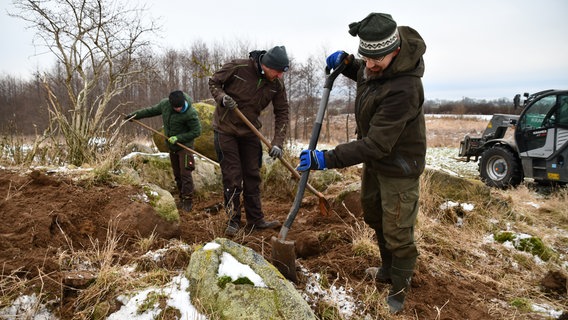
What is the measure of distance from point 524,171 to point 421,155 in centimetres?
718

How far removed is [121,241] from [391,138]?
95.7 inches

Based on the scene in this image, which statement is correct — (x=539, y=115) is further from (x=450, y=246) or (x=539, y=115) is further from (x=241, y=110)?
(x=241, y=110)

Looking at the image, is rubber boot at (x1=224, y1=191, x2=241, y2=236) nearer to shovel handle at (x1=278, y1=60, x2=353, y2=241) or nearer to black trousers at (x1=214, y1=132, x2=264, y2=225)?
black trousers at (x1=214, y1=132, x2=264, y2=225)

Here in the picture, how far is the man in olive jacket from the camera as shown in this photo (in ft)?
12.1

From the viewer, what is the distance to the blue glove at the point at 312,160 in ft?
8.03

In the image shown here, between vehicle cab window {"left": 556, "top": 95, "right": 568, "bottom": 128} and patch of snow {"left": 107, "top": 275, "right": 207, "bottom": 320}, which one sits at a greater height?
vehicle cab window {"left": 556, "top": 95, "right": 568, "bottom": 128}

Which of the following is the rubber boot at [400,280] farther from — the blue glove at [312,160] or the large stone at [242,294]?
the blue glove at [312,160]

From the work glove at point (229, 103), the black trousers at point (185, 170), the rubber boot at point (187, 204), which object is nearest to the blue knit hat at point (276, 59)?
the work glove at point (229, 103)

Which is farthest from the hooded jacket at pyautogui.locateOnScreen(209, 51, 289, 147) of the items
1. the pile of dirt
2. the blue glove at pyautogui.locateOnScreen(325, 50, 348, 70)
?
the pile of dirt

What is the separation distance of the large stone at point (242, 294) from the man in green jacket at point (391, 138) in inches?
30.6

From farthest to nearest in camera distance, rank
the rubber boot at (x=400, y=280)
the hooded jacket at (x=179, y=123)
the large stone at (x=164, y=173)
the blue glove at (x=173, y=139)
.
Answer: the large stone at (x=164, y=173) < the hooded jacket at (x=179, y=123) < the blue glove at (x=173, y=139) < the rubber boot at (x=400, y=280)

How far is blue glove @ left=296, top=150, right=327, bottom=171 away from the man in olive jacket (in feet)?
3.97

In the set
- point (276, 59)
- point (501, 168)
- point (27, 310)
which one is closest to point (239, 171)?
point (276, 59)

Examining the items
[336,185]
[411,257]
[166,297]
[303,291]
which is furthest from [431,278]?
A: [336,185]
